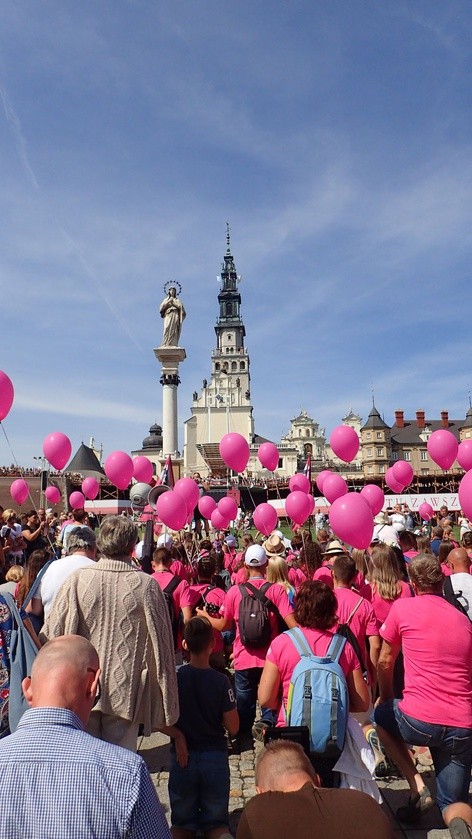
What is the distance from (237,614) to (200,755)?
A: 1661 mm

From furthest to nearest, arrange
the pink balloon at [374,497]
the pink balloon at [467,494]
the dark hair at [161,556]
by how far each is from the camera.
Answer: the pink balloon at [374,497] < the pink balloon at [467,494] < the dark hair at [161,556]

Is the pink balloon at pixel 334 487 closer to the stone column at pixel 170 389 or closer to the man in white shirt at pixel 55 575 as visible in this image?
the man in white shirt at pixel 55 575

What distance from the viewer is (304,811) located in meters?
1.72

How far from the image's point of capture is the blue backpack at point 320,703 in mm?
3002

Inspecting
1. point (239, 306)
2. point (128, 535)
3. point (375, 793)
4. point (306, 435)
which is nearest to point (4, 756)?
point (128, 535)

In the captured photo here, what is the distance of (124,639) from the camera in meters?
3.19

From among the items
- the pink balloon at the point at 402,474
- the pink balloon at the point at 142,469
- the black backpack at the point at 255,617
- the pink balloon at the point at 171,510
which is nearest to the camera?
the black backpack at the point at 255,617

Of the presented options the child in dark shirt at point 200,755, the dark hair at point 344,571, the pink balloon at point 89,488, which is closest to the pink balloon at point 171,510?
the dark hair at point 344,571

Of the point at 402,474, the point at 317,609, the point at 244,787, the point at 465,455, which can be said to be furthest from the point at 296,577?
the point at 402,474

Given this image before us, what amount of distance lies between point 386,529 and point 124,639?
6.30 metres

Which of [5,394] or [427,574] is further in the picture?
[5,394]

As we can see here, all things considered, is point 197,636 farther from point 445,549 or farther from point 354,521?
point 445,549

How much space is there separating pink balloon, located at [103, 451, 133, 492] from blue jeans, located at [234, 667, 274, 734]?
7.06 m

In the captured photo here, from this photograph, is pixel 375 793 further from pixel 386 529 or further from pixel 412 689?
pixel 386 529
